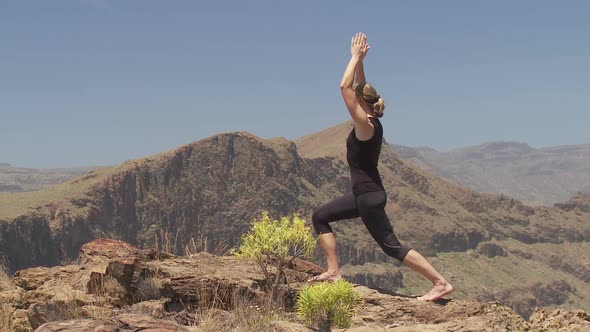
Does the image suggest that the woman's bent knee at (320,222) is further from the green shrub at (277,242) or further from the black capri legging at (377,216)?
the black capri legging at (377,216)

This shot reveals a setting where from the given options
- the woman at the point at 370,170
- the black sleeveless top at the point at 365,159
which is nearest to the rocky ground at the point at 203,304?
the woman at the point at 370,170

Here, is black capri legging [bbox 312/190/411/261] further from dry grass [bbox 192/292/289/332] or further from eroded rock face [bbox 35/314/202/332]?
eroded rock face [bbox 35/314/202/332]

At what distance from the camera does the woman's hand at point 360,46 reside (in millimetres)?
8328

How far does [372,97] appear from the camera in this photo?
834 cm

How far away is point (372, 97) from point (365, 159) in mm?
838

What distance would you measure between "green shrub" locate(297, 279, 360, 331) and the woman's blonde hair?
2.30 meters

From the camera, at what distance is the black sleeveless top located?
823 cm

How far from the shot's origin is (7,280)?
10680mm

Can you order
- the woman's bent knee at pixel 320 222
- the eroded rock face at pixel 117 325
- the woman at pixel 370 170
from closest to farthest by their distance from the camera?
the eroded rock face at pixel 117 325 → the woman at pixel 370 170 → the woman's bent knee at pixel 320 222

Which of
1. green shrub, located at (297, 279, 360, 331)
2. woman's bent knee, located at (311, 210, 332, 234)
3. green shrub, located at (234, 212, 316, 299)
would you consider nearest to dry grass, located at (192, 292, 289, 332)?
green shrub, located at (234, 212, 316, 299)

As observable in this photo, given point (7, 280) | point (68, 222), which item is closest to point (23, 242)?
point (68, 222)

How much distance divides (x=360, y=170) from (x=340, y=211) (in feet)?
2.59

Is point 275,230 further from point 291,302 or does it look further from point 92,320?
point 92,320

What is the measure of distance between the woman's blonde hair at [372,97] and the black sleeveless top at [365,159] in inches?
4.7
